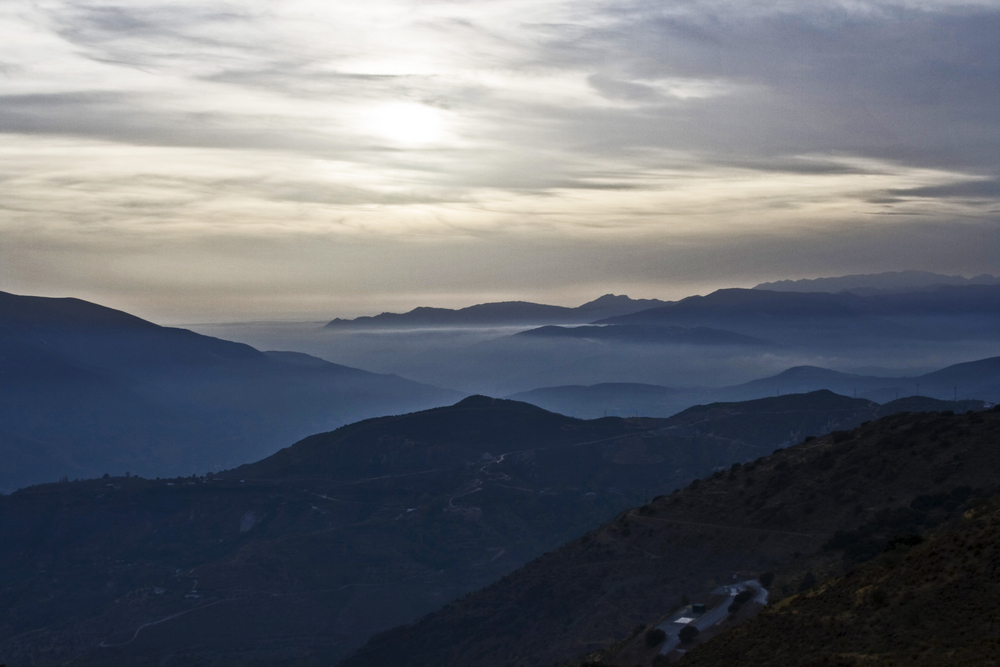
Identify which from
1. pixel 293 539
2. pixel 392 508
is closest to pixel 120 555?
pixel 293 539

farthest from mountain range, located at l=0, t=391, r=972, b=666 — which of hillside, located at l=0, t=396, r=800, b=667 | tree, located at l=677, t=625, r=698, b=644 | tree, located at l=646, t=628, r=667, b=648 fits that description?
tree, located at l=677, t=625, r=698, b=644

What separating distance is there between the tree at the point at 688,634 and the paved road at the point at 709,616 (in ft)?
1.31

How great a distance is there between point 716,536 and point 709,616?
26.4 metres

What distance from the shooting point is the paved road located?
6217cm

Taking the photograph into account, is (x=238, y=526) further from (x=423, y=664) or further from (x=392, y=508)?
(x=423, y=664)

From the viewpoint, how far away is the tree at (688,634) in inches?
2410

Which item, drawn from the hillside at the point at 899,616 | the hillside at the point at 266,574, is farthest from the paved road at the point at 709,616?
the hillside at the point at 266,574

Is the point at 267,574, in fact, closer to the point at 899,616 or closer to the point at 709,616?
the point at 709,616

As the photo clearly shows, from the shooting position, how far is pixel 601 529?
363 feet

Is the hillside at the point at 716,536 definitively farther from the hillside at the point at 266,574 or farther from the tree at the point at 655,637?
the hillside at the point at 266,574

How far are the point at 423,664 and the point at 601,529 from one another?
27.0m

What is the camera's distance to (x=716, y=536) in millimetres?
92562

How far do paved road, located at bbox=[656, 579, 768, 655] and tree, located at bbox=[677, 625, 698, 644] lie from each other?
15.7 inches

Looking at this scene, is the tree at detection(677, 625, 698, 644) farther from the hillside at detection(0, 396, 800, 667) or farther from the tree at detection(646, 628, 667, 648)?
the hillside at detection(0, 396, 800, 667)
